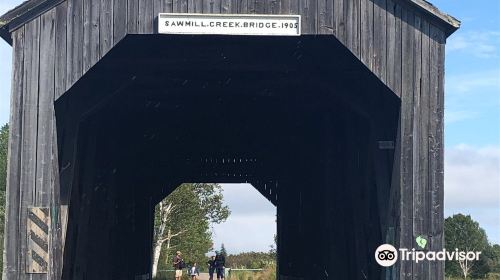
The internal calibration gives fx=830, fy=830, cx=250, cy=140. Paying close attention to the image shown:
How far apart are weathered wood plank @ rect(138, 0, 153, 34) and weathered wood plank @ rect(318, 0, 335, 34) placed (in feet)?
6.38

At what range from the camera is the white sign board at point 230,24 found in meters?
9.53

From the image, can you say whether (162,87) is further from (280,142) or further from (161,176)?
(161,176)

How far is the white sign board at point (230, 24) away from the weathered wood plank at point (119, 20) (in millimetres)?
421

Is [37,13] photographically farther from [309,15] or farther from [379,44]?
[379,44]

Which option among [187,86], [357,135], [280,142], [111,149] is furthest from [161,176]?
[357,135]

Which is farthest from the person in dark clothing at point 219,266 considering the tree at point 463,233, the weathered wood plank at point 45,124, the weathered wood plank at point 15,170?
the tree at point 463,233

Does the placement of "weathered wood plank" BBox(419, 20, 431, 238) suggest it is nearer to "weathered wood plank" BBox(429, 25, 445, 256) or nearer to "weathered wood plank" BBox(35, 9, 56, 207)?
"weathered wood plank" BBox(429, 25, 445, 256)

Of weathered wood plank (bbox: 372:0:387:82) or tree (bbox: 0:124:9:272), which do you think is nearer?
weathered wood plank (bbox: 372:0:387:82)

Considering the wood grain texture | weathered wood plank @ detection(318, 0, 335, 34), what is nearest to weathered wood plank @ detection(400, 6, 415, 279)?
the wood grain texture

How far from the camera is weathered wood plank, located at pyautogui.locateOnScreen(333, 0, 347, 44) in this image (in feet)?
31.7

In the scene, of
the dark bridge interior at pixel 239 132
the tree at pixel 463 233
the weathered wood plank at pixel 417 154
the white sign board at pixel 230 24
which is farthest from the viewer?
the tree at pixel 463 233

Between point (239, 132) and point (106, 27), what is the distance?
352 inches

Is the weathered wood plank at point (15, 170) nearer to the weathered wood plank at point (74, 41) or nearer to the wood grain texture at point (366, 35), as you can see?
the weathered wood plank at point (74, 41)

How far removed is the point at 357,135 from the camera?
12.5 meters
